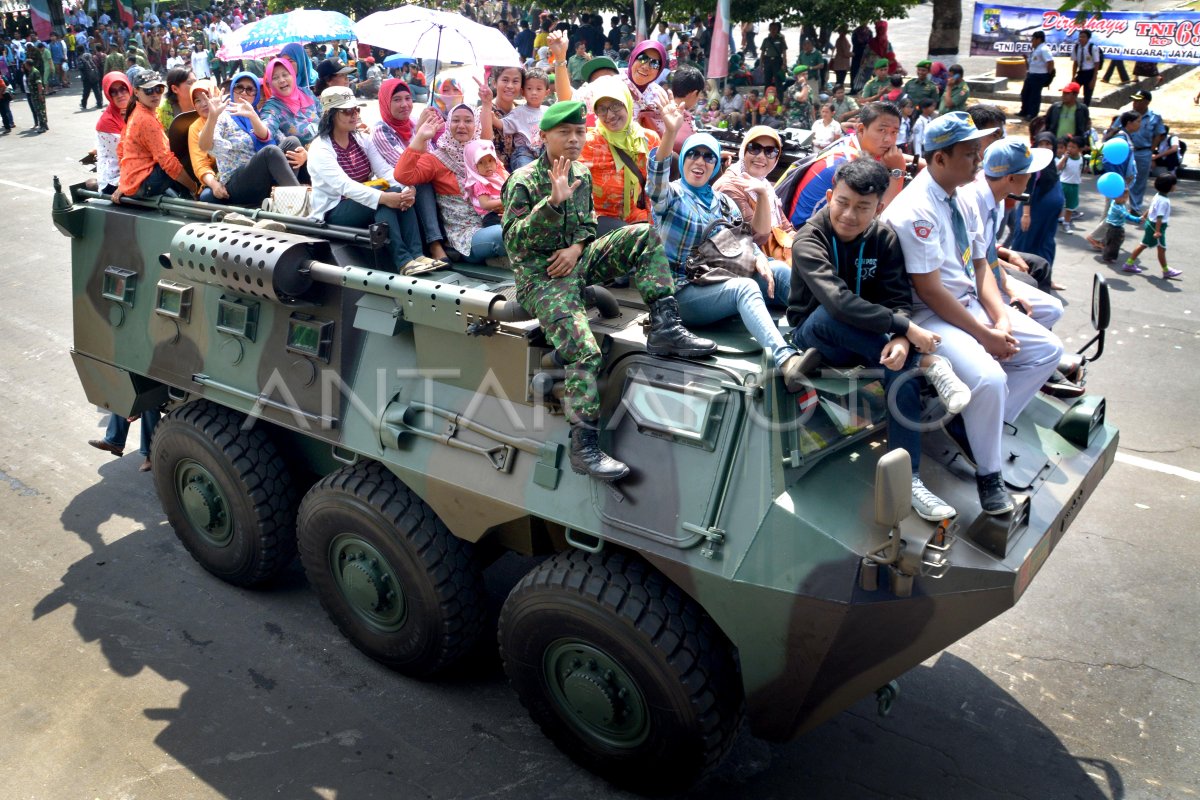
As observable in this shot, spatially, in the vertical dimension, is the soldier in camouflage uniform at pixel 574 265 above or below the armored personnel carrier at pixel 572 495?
above

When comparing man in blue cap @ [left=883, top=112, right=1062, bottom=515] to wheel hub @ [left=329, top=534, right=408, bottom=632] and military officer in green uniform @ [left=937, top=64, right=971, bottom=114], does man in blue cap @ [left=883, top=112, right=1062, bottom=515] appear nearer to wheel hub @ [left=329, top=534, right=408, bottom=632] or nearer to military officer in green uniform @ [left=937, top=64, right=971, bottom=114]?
wheel hub @ [left=329, top=534, right=408, bottom=632]

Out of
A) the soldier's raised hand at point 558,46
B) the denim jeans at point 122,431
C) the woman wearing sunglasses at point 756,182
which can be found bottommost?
the denim jeans at point 122,431

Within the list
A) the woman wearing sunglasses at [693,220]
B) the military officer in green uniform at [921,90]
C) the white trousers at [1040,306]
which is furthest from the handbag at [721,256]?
the military officer in green uniform at [921,90]

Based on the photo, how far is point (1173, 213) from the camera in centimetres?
1401

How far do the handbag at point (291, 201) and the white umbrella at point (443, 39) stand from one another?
2202 millimetres

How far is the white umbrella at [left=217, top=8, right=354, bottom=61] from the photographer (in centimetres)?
1025

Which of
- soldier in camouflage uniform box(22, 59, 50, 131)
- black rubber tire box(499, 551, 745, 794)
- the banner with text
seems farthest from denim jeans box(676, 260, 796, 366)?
soldier in camouflage uniform box(22, 59, 50, 131)

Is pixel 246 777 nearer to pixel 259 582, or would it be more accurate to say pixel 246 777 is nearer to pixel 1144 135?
pixel 259 582

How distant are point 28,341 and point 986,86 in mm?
17502

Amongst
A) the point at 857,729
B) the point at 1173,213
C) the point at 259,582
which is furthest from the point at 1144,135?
the point at 259,582

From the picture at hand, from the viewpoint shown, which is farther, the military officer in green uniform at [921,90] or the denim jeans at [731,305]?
the military officer in green uniform at [921,90]

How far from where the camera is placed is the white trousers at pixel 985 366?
450 centimetres

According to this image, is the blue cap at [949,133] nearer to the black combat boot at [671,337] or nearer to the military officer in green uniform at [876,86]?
the black combat boot at [671,337]

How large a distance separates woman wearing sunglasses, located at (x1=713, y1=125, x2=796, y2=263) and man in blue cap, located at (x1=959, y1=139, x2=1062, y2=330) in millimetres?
918
